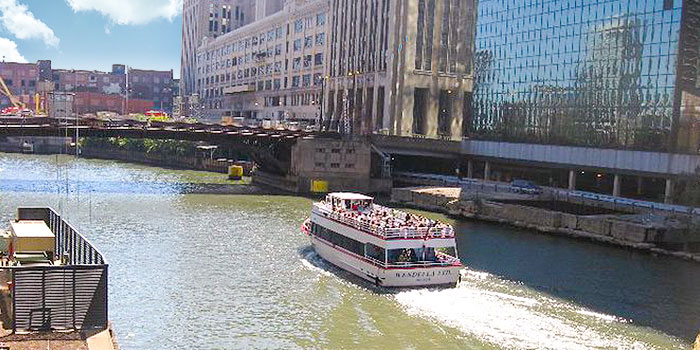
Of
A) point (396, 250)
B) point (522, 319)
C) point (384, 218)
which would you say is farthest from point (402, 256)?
point (522, 319)

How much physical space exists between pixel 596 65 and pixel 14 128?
7415 cm

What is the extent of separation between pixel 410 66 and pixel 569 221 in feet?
237

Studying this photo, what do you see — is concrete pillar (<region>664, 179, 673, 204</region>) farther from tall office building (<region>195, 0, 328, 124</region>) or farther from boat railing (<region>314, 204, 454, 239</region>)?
tall office building (<region>195, 0, 328, 124</region>)

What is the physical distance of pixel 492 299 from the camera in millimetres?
42188

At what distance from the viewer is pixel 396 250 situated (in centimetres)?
4519

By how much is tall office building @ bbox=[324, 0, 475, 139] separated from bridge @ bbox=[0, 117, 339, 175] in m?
18.8

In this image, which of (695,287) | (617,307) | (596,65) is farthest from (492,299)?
(596,65)

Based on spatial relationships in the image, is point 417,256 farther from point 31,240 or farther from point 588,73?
point 588,73

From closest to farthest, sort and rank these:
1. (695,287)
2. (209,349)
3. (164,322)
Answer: (209,349), (164,322), (695,287)

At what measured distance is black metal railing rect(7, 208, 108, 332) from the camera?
23.6 metres

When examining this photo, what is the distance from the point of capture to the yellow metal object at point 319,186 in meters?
103

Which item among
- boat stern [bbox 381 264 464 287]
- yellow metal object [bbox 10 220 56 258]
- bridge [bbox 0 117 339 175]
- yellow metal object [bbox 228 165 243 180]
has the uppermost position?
bridge [bbox 0 117 339 175]

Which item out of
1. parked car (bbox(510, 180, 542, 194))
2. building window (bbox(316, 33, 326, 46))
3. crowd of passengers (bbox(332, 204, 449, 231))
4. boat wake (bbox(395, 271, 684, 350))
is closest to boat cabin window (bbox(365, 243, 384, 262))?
crowd of passengers (bbox(332, 204, 449, 231))

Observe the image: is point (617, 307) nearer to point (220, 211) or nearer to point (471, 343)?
point (471, 343)
